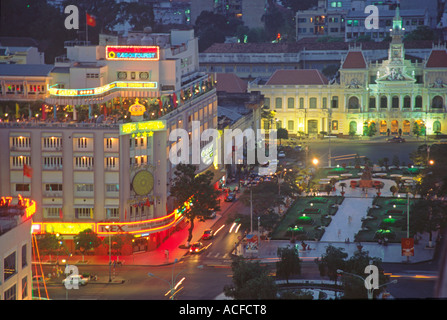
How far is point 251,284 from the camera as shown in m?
64.1

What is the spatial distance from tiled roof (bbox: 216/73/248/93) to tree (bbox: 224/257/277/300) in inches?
4136

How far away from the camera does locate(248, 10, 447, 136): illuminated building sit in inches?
6683

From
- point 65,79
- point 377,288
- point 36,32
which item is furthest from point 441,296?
point 36,32

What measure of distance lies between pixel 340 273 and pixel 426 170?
49045 millimetres

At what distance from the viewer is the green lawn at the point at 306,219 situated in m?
97.1

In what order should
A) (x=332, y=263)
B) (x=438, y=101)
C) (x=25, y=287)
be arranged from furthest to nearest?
(x=438, y=101), (x=332, y=263), (x=25, y=287)

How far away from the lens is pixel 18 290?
169 feet

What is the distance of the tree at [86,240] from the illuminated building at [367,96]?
87117 millimetres

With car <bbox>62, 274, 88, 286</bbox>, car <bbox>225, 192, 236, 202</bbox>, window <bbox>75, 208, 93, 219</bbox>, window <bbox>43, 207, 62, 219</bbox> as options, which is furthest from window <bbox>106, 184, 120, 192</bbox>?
car <bbox>225, 192, 236, 202</bbox>

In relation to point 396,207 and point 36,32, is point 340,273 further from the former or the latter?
point 36,32

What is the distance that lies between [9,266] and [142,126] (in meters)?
45.2

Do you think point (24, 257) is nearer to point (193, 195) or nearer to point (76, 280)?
point (76, 280)

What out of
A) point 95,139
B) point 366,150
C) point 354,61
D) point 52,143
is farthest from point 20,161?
point 354,61

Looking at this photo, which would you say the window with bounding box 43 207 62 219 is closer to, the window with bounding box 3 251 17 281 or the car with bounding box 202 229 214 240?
the car with bounding box 202 229 214 240
